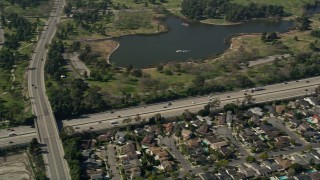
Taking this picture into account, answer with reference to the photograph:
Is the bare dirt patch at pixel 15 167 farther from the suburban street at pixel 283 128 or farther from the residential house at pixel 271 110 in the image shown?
the residential house at pixel 271 110

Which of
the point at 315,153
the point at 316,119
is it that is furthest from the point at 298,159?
the point at 316,119

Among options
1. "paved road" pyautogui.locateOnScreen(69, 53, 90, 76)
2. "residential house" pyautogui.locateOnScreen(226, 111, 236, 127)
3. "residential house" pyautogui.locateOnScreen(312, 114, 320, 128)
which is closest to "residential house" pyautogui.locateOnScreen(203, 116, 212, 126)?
"residential house" pyautogui.locateOnScreen(226, 111, 236, 127)

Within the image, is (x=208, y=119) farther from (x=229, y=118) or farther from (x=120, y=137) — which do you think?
(x=120, y=137)

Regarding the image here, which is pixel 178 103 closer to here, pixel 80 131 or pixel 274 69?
pixel 80 131

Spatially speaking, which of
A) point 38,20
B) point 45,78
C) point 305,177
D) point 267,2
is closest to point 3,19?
point 38,20

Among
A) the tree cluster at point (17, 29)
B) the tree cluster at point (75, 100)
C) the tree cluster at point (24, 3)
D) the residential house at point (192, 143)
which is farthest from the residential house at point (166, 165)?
the tree cluster at point (24, 3)

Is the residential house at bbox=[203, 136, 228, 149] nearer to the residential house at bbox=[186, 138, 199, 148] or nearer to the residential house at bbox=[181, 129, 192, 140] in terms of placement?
the residential house at bbox=[186, 138, 199, 148]
